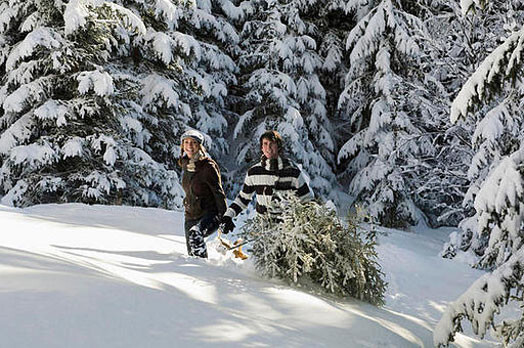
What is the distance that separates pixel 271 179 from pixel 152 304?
8.88ft

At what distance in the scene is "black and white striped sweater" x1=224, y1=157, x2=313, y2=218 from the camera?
205 inches

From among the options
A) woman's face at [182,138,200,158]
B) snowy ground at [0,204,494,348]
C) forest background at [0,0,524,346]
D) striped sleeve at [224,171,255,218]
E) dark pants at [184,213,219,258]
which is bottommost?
snowy ground at [0,204,494,348]

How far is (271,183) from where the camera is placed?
17.5 ft

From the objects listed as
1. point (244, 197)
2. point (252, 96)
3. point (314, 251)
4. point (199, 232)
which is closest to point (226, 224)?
point (199, 232)

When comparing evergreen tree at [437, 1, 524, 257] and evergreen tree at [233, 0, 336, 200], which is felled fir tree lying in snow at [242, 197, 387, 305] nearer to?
evergreen tree at [437, 1, 524, 257]

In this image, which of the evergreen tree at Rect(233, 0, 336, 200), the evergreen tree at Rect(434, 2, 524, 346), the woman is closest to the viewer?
the evergreen tree at Rect(434, 2, 524, 346)

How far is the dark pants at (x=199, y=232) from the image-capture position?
17.1 ft

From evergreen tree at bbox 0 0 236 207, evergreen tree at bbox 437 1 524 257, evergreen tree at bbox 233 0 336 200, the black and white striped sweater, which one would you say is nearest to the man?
the black and white striped sweater

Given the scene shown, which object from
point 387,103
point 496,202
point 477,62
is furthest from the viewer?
point 387,103

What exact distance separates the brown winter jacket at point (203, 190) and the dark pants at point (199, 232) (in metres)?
0.07

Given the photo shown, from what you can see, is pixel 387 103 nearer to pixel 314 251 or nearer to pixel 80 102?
pixel 80 102

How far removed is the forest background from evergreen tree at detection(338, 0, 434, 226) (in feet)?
0.15

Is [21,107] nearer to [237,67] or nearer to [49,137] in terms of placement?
[49,137]

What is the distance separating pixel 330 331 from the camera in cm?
308
